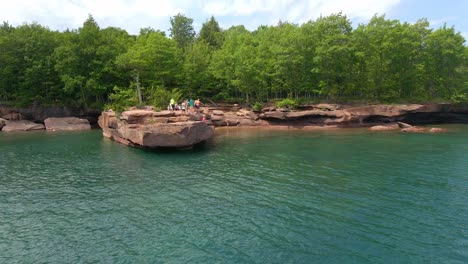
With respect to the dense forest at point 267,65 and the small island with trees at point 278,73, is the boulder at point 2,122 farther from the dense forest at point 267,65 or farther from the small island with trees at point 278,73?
the dense forest at point 267,65

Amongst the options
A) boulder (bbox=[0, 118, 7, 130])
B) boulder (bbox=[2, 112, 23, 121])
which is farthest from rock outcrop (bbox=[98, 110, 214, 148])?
boulder (bbox=[2, 112, 23, 121])

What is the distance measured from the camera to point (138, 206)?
54.9 ft

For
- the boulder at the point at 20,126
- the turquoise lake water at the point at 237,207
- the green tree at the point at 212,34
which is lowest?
the turquoise lake water at the point at 237,207

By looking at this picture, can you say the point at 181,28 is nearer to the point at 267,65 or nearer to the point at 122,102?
the point at 267,65

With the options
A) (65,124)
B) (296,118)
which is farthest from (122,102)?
→ (296,118)

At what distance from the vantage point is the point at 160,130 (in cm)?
3056

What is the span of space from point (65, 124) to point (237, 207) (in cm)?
4834

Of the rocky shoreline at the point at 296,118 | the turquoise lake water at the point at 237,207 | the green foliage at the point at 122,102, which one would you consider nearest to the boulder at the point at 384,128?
the rocky shoreline at the point at 296,118

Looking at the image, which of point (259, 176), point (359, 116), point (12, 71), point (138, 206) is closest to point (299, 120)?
point (359, 116)

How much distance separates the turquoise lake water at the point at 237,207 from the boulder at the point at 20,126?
2761 cm

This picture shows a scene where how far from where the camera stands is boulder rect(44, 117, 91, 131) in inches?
2138

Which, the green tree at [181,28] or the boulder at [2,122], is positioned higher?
the green tree at [181,28]

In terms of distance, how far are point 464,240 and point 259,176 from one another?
12.1 m

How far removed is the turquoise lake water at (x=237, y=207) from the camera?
12008mm
